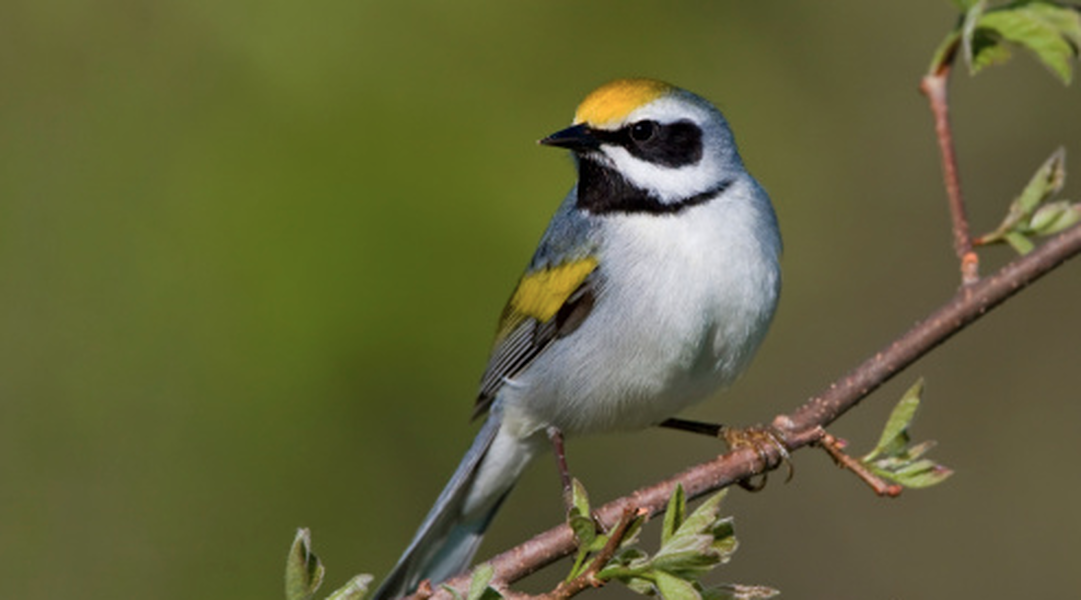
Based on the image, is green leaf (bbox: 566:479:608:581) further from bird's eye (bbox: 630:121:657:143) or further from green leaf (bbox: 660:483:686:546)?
bird's eye (bbox: 630:121:657:143)

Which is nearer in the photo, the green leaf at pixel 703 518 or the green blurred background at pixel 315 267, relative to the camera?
the green leaf at pixel 703 518

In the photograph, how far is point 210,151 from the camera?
5.00 metres

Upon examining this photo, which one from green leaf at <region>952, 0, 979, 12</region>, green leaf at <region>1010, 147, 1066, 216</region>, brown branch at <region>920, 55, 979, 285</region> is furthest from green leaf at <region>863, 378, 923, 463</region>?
green leaf at <region>952, 0, 979, 12</region>

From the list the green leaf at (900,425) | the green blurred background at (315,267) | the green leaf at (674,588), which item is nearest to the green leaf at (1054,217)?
the green leaf at (900,425)

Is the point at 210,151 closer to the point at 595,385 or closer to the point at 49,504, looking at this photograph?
the point at 49,504

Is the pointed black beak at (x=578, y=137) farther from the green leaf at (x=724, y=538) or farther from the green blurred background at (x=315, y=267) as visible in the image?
the green leaf at (x=724, y=538)

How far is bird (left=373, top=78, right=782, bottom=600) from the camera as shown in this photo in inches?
161

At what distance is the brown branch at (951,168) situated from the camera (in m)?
3.05

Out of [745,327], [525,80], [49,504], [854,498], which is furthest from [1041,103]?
[49,504]

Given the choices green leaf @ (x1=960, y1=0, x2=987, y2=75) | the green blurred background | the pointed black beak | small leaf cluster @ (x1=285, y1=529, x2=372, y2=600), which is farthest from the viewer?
the green blurred background

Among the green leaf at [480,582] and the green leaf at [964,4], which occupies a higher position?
the green leaf at [964,4]

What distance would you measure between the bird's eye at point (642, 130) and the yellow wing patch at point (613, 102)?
55 mm

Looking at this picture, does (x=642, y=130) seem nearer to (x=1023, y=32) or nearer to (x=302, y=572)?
(x=1023, y=32)

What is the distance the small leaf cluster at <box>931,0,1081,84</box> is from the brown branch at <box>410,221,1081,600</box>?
0.36 metres
